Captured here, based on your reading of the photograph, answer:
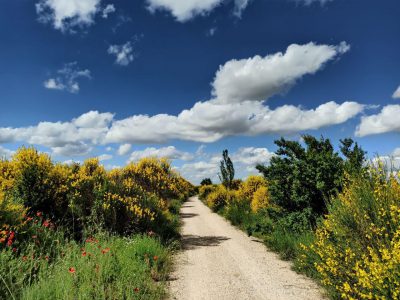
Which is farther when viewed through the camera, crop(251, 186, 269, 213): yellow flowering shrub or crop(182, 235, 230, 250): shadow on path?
crop(251, 186, 269, 213): yellow flowering shrub

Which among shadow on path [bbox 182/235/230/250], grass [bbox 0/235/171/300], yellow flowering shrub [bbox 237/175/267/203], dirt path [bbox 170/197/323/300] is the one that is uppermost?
yellow flowering shrub [bbox 237/175/267/203]

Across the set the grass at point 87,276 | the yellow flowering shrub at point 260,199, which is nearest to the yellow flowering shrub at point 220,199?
the yellow flowering shrub at point 260,199

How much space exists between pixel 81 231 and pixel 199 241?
15.6 ft

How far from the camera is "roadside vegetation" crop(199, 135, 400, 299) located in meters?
4.63

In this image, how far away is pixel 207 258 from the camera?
9695 millimetres

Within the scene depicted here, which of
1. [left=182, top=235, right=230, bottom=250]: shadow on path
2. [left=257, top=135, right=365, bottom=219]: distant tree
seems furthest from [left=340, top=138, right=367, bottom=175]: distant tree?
[left=182, top=235, right=230, bottom=250]: shadow on path

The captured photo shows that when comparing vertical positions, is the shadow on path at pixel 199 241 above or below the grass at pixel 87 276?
below

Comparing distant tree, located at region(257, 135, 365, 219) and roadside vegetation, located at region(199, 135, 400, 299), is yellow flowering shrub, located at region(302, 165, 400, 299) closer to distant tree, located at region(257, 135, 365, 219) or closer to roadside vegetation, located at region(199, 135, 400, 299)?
roadside vegetation, located at region(199, 135, 400, 299)

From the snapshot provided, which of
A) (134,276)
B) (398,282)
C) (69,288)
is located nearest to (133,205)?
(134,276)

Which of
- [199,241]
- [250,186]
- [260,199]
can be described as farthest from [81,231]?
[250,186]

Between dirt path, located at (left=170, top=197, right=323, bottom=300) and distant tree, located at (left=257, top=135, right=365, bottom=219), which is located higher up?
distant tree, located at (left=257, top=135, right=365, bottom=219)

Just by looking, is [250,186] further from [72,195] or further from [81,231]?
[81,231]

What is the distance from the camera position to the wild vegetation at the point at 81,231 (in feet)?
18.4

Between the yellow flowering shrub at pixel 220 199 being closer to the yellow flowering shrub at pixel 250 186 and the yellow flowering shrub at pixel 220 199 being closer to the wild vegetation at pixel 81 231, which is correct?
the yellow flowering shrub at pixel 250 186
